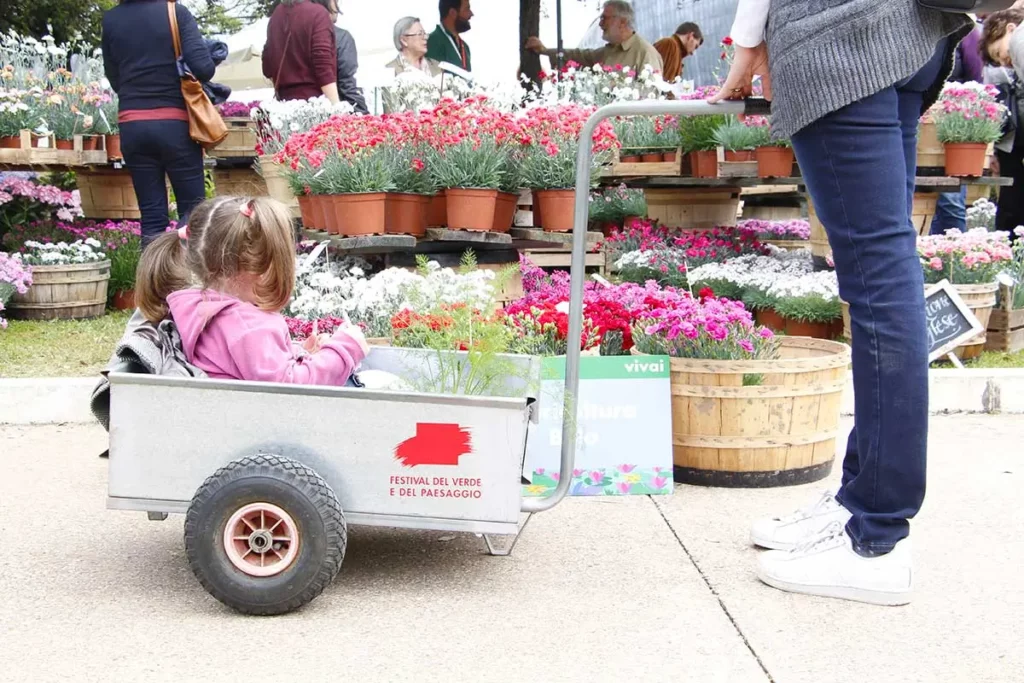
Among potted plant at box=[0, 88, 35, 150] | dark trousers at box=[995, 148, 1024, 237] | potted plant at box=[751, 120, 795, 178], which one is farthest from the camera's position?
dark trousers at box=[995, 148, 1024, 237]

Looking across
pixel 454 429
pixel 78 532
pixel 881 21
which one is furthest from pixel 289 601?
pixel 881 21

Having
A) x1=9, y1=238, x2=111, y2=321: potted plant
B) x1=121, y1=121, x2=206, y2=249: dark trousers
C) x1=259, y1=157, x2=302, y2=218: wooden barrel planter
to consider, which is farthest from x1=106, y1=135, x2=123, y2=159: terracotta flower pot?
x1=259, y1=157, x2=302, y2=218: wooden barrel planter

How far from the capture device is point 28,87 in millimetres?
7605

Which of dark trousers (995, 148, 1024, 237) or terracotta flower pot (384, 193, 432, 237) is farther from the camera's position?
dark trousers (995, 148, 1024, 237)

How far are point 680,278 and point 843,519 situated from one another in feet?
11.6

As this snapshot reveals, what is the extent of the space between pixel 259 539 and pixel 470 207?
2.46m

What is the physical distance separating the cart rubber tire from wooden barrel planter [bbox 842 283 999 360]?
3.44 meters

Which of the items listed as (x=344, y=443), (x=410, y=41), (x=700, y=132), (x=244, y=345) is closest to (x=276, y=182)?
(x=410, y=41)

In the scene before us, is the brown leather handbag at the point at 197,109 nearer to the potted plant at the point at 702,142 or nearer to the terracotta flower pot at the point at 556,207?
the terracotta flower pot at the point at 556,207

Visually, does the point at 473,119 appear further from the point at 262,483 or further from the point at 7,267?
the point at 7,267

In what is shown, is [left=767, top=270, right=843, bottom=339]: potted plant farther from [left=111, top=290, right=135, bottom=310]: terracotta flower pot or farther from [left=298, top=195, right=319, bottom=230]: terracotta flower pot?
[left=111, top=290, right=135, bottom=310]: terracotta flower pot

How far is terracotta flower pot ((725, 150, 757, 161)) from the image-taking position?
665 centimetres

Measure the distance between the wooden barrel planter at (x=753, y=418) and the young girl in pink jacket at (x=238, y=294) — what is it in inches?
47.6

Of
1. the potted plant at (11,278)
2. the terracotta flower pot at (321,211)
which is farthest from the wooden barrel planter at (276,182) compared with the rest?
the potted plant at (11,278)
